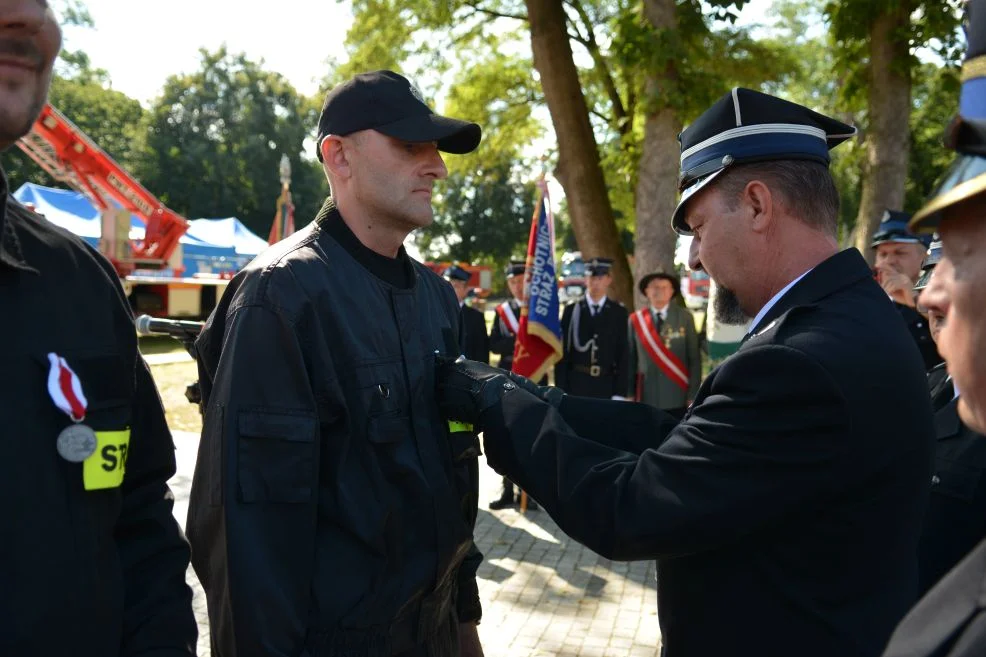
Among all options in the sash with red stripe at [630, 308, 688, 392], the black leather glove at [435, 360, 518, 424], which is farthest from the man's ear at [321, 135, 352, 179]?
the sash with red stripe at [630, 308, 688, 392]

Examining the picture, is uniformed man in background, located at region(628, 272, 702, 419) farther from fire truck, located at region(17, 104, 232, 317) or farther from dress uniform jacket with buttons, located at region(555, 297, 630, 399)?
fire truck, located at region(17, 104, 232, 317)

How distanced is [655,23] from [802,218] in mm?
6788

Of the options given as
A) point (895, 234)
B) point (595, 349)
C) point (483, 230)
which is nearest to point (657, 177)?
point (595, 349)

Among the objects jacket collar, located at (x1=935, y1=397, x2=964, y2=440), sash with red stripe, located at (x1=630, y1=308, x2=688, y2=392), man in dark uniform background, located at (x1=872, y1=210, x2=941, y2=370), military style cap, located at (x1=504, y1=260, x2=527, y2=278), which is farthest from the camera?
military style cap, located at (x1=504, y1=260, x2=527, y2=278)

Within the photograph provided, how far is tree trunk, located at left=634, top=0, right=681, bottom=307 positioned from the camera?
318 inches

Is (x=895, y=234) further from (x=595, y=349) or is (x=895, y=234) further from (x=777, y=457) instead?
(x=777, y=457)

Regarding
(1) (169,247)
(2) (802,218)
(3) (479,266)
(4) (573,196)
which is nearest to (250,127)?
(3) (479,266)

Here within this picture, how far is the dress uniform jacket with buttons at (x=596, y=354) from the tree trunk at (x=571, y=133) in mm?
1713

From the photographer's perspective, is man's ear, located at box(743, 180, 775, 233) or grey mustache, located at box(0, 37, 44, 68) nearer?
grey mustache, located at box(0, 37, 44, 68)

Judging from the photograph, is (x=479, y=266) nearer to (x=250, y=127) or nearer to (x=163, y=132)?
(x=250, y=127)

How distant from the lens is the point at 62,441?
4.35 feet

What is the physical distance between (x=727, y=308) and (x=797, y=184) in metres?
0.44

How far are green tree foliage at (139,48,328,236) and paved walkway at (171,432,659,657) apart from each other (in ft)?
141

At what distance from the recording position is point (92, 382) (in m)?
1.42
